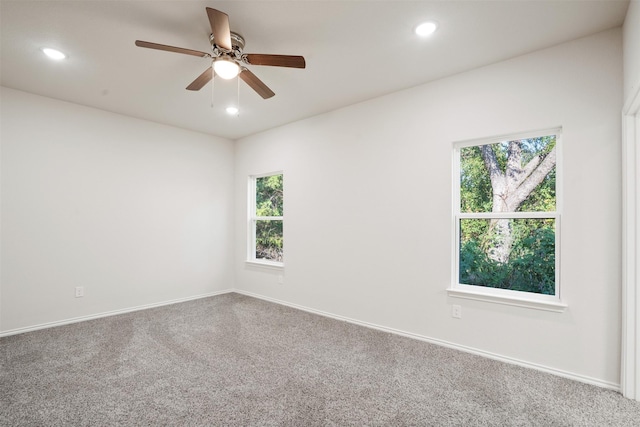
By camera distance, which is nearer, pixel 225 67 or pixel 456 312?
pixel 225 67

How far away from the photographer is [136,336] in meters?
3.21

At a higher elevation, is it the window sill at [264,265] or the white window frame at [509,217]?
the white window frame at [509,217]

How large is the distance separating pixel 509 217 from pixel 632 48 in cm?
134

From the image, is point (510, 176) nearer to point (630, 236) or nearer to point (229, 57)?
point (630, 236)

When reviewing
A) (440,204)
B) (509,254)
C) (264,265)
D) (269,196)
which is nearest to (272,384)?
(440,204)

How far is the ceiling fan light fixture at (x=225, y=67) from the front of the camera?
221 centimetres

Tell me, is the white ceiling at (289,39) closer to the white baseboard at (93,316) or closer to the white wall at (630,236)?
the white wall at (630,236)

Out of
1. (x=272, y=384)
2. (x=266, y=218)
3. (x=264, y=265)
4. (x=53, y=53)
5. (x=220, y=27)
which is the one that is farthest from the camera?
(x=266, y=218)

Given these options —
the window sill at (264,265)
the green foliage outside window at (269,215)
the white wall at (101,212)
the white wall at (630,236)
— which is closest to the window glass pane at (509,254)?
the white wall at (630,236)

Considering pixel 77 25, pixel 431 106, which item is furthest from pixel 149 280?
pixel 431 106

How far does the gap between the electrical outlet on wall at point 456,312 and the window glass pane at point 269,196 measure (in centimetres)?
266

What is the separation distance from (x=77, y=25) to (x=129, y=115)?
6.60ft

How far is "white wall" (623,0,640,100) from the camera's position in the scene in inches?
72.7

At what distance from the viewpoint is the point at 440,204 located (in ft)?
9.87
